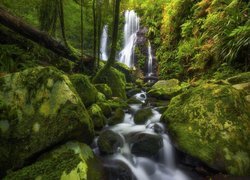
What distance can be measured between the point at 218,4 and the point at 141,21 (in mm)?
9011

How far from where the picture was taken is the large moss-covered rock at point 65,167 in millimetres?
2748

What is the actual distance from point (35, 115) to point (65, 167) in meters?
0.97

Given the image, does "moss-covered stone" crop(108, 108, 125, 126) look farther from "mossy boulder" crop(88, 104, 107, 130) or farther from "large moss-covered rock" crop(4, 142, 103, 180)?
"large moss-covered rock" crop(4, 142, 103, 180)

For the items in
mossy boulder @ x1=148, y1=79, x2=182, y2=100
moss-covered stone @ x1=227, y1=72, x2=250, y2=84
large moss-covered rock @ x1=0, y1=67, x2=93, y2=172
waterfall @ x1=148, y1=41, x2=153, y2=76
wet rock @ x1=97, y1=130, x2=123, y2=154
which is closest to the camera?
large moss-covered rock @ x1=0, y1=67, x2=93, y2=172

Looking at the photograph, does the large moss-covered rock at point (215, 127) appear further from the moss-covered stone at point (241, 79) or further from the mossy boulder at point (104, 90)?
the mossy boulder at point (104, 90)

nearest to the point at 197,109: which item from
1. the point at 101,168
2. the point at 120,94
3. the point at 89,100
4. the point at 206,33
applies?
the point at 101,168

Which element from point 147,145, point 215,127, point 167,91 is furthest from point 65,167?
point 167,91

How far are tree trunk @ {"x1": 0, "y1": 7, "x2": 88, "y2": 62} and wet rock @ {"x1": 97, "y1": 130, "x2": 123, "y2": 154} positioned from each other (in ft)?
11.3

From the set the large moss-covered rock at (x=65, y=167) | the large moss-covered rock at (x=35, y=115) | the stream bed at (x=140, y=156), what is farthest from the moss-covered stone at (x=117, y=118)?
Answer: the large moss-covered rock at (x=65, y=167)

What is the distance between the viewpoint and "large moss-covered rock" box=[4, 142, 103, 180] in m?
2.75

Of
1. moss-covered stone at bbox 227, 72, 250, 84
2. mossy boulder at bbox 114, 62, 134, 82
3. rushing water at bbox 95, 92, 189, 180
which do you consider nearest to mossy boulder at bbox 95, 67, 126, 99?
mossy boulder at bbox 114, 62, 134, 82

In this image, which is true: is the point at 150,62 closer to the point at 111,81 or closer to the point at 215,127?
the point at 111,81

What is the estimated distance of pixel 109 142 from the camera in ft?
13.3

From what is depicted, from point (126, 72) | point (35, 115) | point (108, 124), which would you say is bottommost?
point (108, 124)
